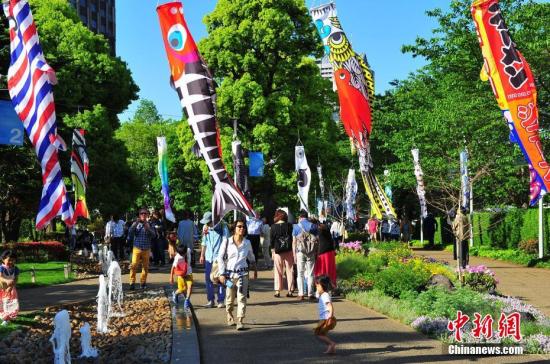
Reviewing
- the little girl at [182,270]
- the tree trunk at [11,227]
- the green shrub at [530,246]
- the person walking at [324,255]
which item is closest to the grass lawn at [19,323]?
the little girl at [182,270]

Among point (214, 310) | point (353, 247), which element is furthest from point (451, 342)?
point (353, 247)

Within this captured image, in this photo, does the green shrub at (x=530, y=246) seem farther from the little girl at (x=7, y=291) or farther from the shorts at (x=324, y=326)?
the little girl at (x=7, y=291)

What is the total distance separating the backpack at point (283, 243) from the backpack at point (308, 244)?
0.54 m

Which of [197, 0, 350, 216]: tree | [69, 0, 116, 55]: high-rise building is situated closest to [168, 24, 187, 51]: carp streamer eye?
[197, 0, 350, 216]: tree

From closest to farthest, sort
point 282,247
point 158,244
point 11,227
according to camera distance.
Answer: point 282,247, point 158,244, point 11,227

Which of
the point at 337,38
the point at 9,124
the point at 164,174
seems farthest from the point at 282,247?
the point at 164,174

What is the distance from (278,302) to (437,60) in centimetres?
1604

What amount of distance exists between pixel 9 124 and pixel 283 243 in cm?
601

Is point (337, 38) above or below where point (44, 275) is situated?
above

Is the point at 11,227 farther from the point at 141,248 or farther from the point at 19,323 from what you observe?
the point at 19,323

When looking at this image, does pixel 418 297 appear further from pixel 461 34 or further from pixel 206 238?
pixel 461 34

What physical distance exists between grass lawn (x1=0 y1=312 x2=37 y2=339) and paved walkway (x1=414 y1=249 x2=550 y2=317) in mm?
9187

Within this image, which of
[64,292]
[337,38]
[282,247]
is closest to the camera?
[282,247]

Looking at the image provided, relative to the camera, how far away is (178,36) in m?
12.6
